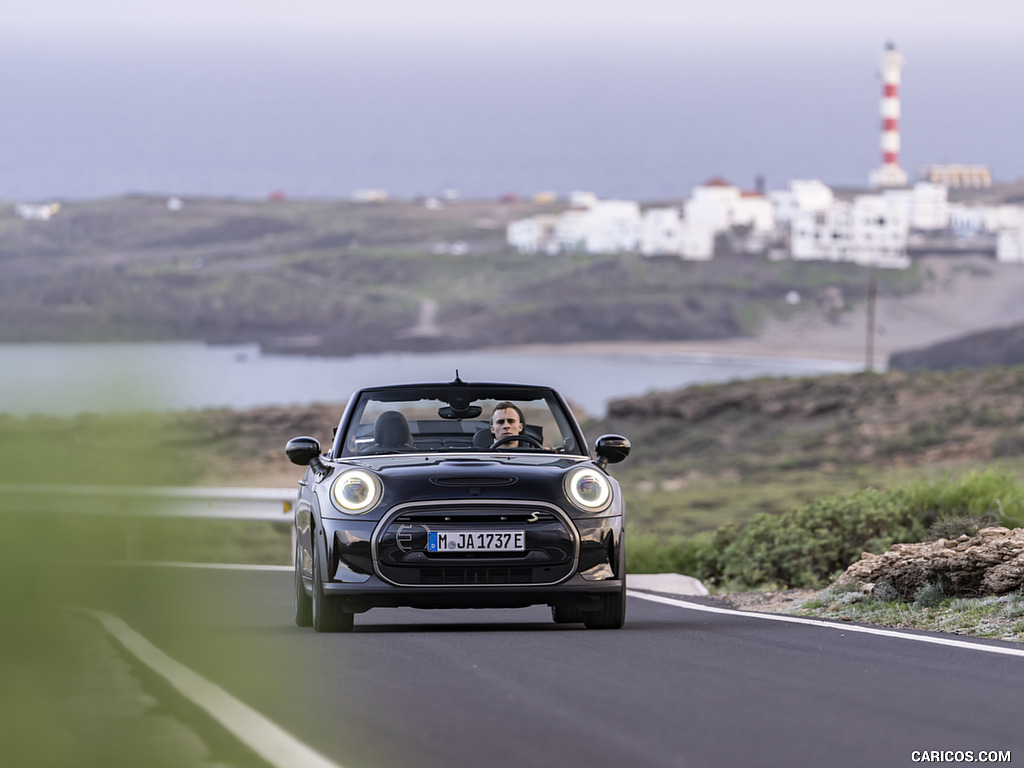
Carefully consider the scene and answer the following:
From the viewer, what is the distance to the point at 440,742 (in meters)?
5.86

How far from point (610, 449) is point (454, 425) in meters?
1.26

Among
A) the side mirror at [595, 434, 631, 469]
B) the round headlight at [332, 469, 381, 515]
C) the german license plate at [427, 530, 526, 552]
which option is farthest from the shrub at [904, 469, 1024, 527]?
the round headlight at [332, 469, 381, 515]

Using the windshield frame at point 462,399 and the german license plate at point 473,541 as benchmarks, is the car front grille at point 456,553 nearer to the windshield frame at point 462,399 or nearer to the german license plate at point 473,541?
the german license plate at point 473,541

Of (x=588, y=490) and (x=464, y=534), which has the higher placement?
(x=588, y=490)

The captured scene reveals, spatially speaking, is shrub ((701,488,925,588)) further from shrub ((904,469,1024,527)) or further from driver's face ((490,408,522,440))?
driver's face ((490,408,522,440))

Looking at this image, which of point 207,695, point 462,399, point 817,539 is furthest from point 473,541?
point 207,695

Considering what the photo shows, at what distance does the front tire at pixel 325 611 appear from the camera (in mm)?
9859

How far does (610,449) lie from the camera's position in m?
10.4

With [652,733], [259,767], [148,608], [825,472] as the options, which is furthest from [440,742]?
[825,472]

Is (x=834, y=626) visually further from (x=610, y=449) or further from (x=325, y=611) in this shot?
(x=325, y=611)

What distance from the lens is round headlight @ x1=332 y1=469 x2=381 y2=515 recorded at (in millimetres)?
9656

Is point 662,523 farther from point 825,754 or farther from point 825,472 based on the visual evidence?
A: point 825,754

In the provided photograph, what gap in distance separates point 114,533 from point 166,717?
0.45 metres

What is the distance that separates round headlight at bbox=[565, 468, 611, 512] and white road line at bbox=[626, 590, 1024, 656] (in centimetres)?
177
